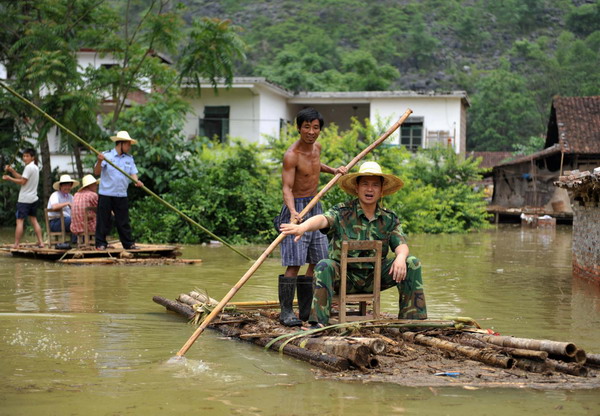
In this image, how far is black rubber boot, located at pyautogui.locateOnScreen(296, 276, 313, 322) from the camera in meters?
6.89

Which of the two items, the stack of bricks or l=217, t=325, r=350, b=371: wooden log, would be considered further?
the stack of bricks

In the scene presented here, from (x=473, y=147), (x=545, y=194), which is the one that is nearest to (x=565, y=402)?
(x=545, y=194)

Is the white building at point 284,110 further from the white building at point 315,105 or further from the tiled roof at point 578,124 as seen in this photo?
the tiled roof at point 578,124

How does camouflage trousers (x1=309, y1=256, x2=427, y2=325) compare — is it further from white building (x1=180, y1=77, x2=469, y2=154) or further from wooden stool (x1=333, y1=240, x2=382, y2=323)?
white building (x1=180, y1=77, x2=469, y2=154)

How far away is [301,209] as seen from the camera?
23.5 feet

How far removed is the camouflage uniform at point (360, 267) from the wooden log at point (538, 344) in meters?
0.70

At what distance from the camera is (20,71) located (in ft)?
59.8

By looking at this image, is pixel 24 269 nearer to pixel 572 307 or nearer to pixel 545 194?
pixel 572 307

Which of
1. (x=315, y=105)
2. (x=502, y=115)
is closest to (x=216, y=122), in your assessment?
(x=315, y=105)

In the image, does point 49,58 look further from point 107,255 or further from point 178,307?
point 178,307

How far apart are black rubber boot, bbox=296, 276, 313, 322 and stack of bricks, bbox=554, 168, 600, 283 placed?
472 cm

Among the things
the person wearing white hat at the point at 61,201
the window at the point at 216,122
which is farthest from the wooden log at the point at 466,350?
the window at the point at 216,122

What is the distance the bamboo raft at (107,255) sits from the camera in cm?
1211

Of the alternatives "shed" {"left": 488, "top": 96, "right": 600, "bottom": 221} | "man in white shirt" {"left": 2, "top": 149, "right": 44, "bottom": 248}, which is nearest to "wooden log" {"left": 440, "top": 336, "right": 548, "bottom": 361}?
"man in white shirt" {"left": 2, "top": 149, "right": 44, "bottom": 248}
